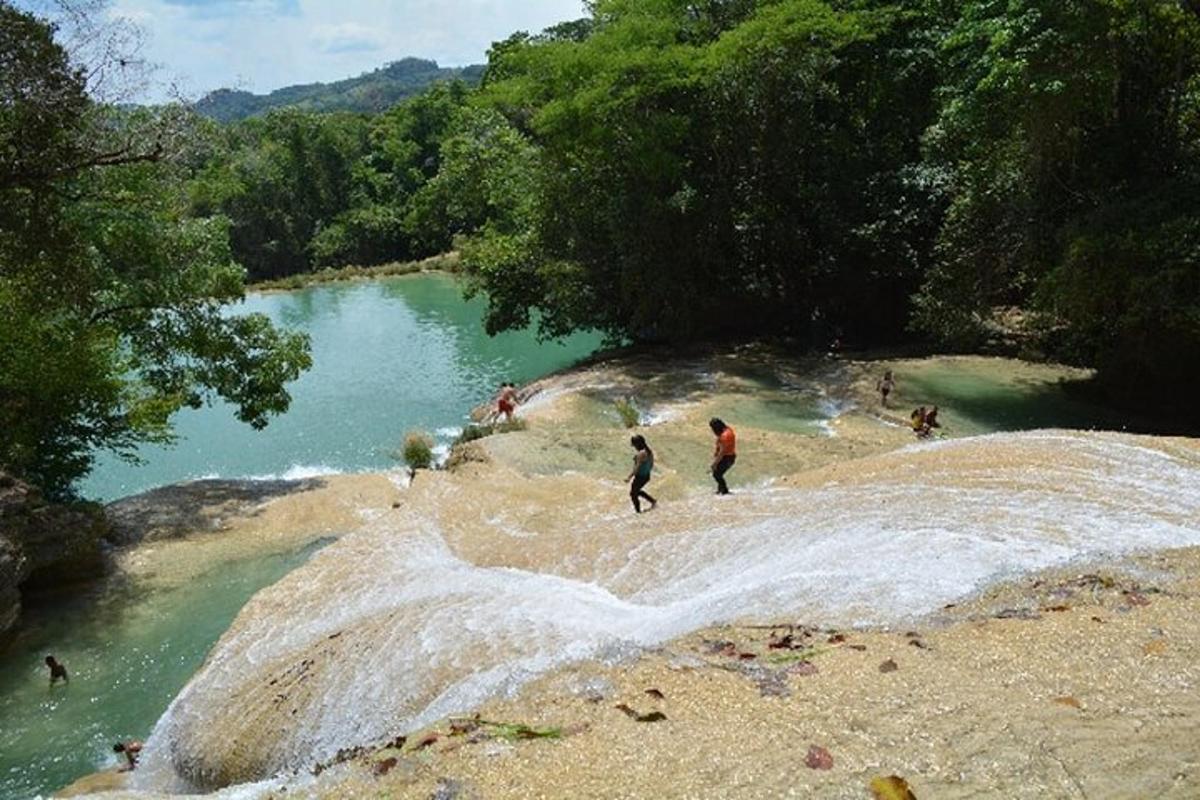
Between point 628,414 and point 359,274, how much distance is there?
55.3 meters

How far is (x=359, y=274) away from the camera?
72188mm

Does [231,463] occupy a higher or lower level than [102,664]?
lower

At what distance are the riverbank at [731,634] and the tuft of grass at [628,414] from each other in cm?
396

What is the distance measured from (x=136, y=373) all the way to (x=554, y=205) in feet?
46.9

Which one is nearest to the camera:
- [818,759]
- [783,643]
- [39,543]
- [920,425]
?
[818,759]

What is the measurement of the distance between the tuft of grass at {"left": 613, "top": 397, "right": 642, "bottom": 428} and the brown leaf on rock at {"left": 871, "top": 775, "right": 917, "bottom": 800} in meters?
16.0

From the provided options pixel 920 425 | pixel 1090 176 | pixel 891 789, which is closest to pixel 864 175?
pixel 1090 176

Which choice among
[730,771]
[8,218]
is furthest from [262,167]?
[730,771]

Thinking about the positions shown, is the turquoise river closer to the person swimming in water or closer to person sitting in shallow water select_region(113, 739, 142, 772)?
person sitting in shallow water select_region(113, 739, 142, 772)

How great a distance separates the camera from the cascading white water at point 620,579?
27.1ft

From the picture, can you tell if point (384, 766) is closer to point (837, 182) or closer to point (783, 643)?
point (783, 643)

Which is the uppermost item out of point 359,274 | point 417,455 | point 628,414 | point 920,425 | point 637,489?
point 637,489

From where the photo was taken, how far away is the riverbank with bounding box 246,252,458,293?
228 feet

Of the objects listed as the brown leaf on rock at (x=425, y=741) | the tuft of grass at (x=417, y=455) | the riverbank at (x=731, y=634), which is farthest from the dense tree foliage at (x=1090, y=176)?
the brown leaf on rock at (x=425, y=741)
